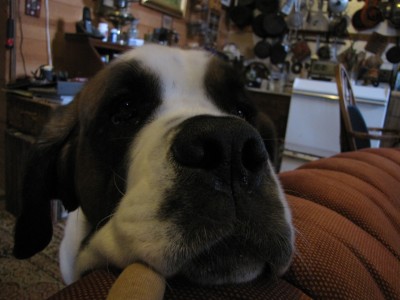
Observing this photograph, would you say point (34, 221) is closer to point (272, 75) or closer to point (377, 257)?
point (377, 257)

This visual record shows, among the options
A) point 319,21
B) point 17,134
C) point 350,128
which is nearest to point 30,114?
point 17,134

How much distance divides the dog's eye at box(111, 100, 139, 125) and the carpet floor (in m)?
1.34

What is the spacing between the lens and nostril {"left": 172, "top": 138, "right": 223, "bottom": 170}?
46 centimetres

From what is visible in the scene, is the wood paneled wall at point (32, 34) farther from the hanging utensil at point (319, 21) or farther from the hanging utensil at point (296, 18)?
the hanging utensil at point (319, 21)

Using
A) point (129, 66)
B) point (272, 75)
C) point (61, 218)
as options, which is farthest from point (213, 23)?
point (129, 66)

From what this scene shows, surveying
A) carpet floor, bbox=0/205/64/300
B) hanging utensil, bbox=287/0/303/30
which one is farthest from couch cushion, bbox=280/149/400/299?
hanging utensil, bbox=287/0/303/30

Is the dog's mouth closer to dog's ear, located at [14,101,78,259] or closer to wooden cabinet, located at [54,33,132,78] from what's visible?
dog's ear, located at [14,101,78,259]

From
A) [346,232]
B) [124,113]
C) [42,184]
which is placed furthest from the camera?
[42,184]

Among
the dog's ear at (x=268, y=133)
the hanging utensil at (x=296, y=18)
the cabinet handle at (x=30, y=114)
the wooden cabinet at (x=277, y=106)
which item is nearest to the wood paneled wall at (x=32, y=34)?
the cabinet handle at (x=30, y=114)

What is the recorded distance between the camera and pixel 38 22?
2490mm

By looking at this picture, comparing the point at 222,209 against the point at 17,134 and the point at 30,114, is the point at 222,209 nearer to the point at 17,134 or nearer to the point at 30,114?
the point at 30,114

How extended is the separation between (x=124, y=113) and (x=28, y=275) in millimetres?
1529

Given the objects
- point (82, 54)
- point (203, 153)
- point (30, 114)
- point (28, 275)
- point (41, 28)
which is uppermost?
point (41, 28)

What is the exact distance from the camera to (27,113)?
2.28 m
